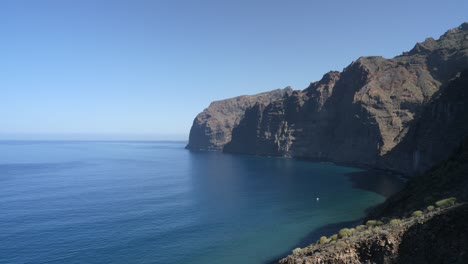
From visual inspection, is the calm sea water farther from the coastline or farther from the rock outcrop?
the rock outcrop

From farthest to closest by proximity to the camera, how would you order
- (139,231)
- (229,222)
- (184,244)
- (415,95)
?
(415,95)
(229,222)
(139,231)
(184,244)

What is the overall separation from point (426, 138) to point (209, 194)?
7631cm

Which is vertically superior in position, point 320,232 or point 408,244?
point 408,244

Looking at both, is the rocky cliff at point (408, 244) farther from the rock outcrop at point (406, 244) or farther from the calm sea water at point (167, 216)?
the calm sea water at point (167, 216)

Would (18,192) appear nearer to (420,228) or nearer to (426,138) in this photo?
(420,228)

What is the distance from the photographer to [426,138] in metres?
119

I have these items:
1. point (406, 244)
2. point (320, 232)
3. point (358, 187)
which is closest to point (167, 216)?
point (320, 232)

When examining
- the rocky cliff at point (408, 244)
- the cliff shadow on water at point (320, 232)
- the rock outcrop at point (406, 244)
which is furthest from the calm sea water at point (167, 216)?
the rock outcrop at point (406, 244)

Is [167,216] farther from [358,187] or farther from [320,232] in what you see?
[358,187]

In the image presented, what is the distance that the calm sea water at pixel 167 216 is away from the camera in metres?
57.7

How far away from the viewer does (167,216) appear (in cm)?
8112

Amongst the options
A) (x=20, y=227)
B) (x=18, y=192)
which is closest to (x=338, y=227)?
(x=20, y=227)

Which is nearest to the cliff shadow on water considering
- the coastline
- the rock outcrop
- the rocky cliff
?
the coastline

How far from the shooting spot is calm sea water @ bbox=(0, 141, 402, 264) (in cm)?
5769
